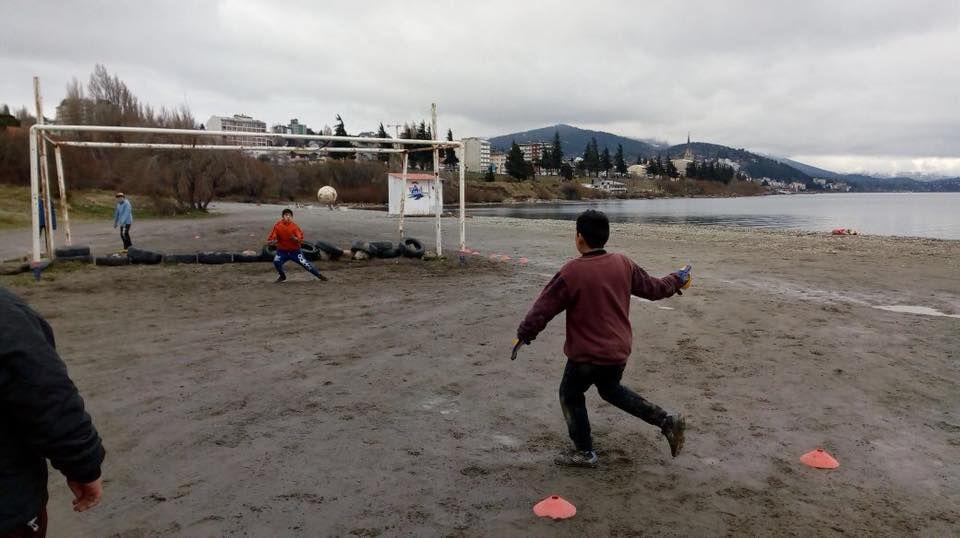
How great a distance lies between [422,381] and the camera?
6426 millimetres

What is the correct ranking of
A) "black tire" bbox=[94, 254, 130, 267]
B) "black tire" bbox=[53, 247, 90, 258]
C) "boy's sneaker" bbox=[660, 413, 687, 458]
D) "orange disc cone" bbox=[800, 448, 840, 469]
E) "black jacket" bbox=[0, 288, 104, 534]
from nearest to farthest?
"black jacket" bbox=[0, 288, 104, 534], "boy's sneaker" bbox=[660, 413, 687, 458], "orange disc cone" bbox=[800, 448, 840, 469], "black tire" bbox=[53, 247, 90, 258], "black tire" bbox=[94, 254, 130, 267]

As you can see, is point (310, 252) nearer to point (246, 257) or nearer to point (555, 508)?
A: point (246, 257)

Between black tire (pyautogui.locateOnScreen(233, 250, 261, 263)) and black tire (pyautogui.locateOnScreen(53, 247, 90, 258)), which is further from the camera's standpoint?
black tire (pyautogui.locateOnScreen(233, 250, 261, 263))

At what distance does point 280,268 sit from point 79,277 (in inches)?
175

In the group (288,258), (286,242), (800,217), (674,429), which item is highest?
(286,242)

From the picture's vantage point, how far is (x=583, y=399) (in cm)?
440

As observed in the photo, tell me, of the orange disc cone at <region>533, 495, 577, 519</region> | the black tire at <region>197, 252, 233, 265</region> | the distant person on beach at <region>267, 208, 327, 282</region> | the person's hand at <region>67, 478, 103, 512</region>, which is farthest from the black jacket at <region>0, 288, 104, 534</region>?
the black tire at <region>197, 252, 233, 265</region>

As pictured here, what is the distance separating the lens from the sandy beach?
3.80m

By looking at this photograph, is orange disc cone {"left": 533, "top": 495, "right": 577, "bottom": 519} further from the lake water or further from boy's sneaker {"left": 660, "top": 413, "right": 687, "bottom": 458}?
the lake water

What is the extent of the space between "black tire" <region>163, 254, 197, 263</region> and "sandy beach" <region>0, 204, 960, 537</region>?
374cm

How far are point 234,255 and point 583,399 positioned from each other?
13606mm

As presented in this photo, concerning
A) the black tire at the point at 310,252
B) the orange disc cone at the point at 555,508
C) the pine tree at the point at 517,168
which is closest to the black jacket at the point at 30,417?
the orange disc cone at the point at 555,508

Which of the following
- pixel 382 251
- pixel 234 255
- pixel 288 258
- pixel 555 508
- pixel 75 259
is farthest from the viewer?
pixel 382 251

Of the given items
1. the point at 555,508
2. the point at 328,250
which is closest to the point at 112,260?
the point at 328,250
